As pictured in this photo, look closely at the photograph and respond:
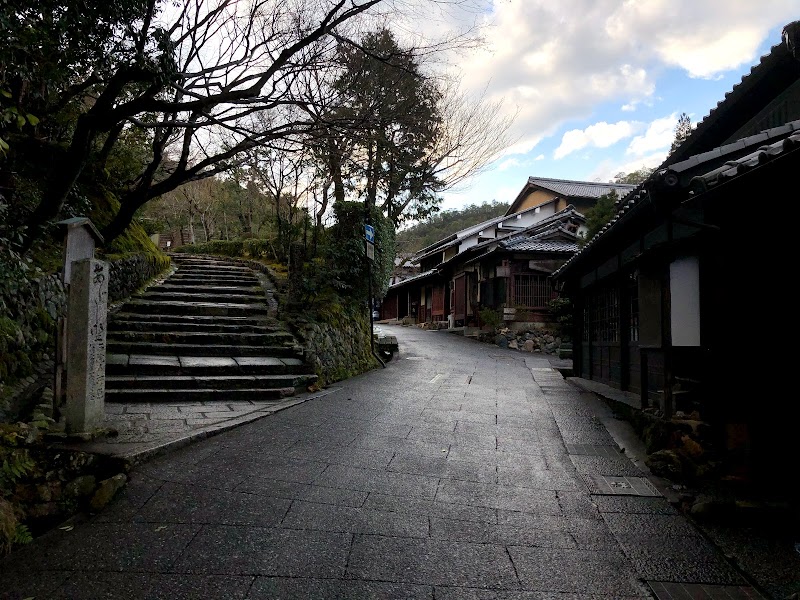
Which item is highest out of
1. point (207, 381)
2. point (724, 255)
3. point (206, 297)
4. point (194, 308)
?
point (724, 255)

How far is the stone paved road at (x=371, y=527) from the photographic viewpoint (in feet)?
9.90

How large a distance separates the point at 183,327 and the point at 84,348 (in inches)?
216

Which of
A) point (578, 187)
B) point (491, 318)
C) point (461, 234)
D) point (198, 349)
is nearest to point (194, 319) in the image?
point (198, 349)

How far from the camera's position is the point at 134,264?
1196 centimetres

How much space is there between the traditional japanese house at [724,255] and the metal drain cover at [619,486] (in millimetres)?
971

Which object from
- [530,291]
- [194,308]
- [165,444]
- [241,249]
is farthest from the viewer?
[241,249]

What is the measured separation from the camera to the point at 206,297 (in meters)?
12.9

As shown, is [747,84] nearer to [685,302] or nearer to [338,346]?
[685,302]

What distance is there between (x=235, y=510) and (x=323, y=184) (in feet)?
40.5

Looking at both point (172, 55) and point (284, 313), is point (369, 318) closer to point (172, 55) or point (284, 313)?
point (284, 313)

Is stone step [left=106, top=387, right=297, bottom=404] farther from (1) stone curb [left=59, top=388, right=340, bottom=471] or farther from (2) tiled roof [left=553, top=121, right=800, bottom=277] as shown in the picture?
(2) tiled roof [left=553, top=121, right=800, bottom=277]

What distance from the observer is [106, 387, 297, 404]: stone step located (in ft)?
23.2

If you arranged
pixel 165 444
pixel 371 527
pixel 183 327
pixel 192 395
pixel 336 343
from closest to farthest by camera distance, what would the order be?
pixel 371 527
pixel 165 444
pixel 192 395
pixel 183 327
pixel 336 343

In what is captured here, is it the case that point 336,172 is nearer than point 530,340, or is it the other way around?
point 336,172
